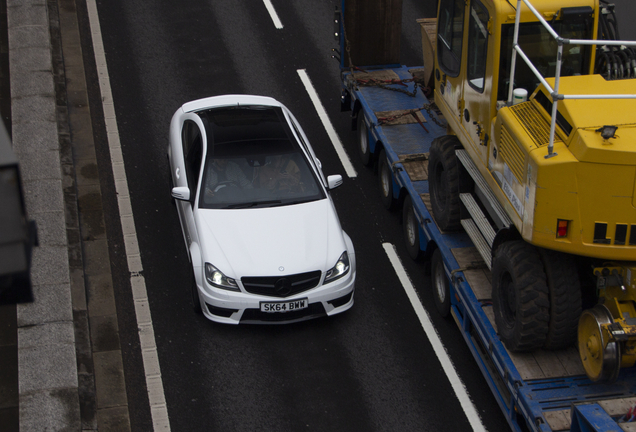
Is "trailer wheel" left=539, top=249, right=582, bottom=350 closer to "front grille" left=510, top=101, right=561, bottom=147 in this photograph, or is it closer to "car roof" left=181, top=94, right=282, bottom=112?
"front grille" left=510, top=101, right=561, bottom=147

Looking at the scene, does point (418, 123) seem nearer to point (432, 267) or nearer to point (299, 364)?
point (432, 267)

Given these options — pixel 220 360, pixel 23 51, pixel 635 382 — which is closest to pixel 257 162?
pixel 220 360

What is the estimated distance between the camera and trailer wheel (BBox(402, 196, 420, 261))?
1012 centimetres

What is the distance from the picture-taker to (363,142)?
12234 millimetres

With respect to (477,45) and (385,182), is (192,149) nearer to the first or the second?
(385,182)

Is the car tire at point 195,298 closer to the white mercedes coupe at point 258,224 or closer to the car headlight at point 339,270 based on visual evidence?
the white mercedes coupe at point 258,224

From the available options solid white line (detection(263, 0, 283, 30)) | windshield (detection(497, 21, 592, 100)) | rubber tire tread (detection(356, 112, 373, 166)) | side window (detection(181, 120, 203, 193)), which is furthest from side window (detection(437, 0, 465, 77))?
solid white line (detection(263, 0, 283, 30))

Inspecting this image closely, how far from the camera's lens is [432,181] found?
31.3 ft

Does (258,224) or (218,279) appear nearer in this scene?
(218,279)

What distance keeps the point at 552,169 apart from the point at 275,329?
13.9 ft

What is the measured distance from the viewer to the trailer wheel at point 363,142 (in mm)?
12012

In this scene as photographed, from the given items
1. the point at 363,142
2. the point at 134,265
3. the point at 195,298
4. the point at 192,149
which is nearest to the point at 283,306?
the point at 195,298

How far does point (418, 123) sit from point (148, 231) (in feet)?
13.7

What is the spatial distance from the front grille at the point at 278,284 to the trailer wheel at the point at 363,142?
11.6ft
